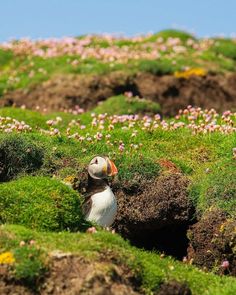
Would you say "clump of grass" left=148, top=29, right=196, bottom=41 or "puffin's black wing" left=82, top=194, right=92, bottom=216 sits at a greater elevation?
"clump of grass" left=148, top=29, right=196, bottom=41

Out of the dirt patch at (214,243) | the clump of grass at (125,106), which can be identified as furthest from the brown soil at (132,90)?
the dirt patch at (214,243)

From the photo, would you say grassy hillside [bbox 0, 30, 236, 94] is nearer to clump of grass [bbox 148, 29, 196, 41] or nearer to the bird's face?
clump of grass [bbox 148, 29, 196, 41]

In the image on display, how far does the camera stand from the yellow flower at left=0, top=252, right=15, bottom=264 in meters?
11.7

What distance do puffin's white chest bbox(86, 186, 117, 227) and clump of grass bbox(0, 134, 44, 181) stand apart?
7.71 ft

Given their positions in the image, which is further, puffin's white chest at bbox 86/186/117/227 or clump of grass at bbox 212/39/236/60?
clump of grass at bbox 212/39/236/60

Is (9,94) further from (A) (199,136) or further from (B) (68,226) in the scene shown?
(B) (68,226)

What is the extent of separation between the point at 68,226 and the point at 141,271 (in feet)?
5.75

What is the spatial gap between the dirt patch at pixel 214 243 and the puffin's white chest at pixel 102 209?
1.37 m

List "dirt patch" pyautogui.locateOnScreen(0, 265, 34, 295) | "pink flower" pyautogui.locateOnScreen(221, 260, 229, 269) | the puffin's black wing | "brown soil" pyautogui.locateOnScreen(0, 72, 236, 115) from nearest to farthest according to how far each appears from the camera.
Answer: "dirt patch" pyautogui.locateOnScreen(0, 265, 34, 295)
"pink flower" pyautogui.locateOnScreen(221, 260, 229, 269)
the puffin's black wing
"brown soil" pyautogui.locateOnScreen(0, 72, 236, 115)

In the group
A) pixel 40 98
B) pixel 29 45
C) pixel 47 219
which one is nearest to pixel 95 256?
pixel 47 219

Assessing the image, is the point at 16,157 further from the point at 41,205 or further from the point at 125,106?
the point at 125,106

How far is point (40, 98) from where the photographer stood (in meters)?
32.0

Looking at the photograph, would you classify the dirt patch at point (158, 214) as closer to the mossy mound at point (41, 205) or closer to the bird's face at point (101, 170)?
the bird's face at point (101, 170)

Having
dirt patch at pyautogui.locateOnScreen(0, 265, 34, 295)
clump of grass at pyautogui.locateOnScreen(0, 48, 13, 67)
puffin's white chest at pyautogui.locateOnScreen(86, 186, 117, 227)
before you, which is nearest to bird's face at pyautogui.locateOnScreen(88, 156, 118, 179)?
puffin's white chest at pyautogui.locateOnScreen(86, 186, 117, 227)
